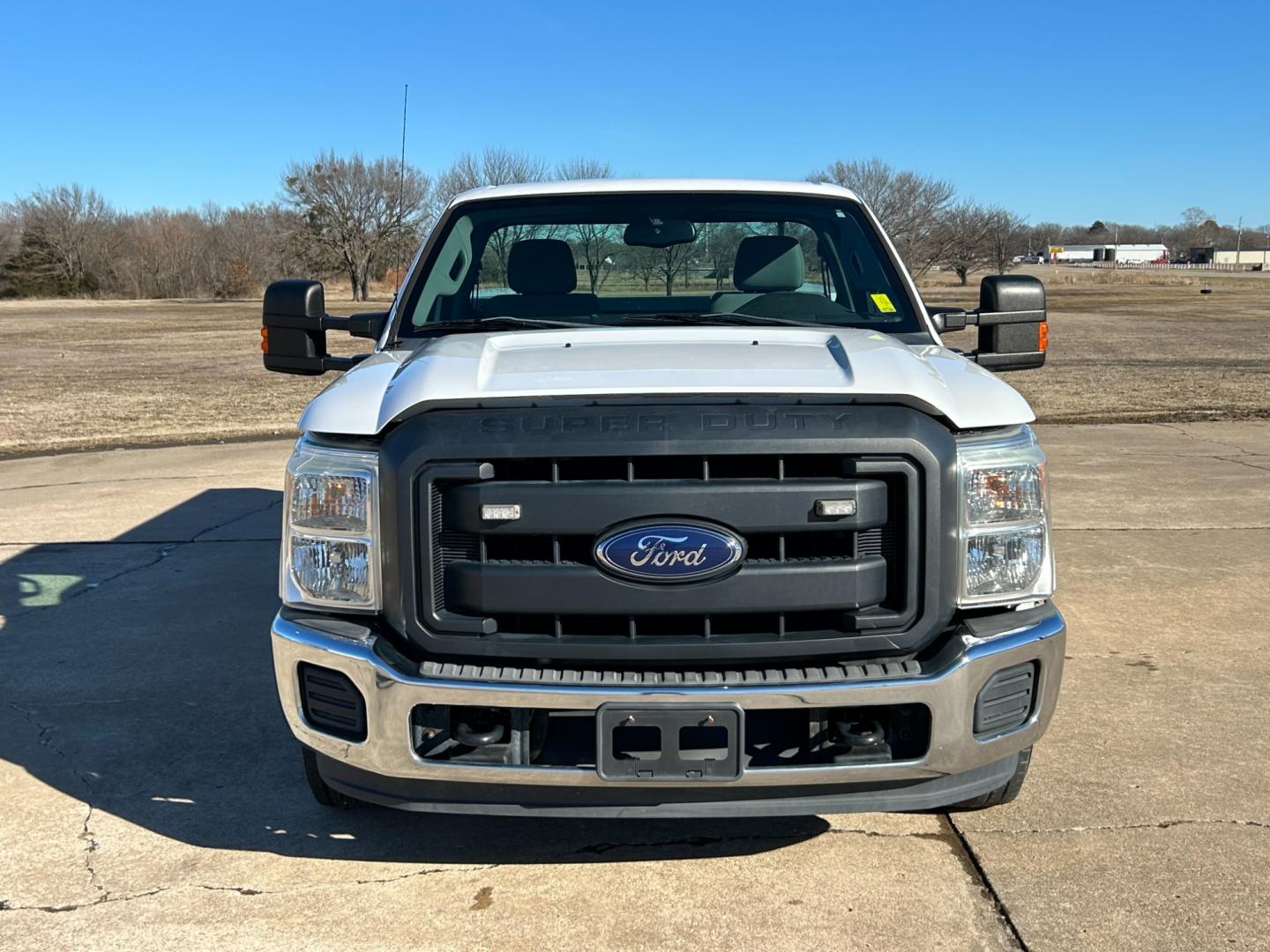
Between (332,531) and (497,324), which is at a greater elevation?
(497,324)

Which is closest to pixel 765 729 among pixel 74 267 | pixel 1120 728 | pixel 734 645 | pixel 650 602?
pixel 734 645

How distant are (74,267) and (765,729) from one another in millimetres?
89817

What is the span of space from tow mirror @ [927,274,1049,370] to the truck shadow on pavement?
180 centimetres

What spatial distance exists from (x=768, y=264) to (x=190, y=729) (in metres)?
2.71

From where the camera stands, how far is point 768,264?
452 centimetres

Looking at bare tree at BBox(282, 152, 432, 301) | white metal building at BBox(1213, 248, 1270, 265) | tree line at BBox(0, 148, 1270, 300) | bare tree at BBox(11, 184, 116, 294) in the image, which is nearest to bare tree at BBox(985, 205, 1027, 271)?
tree line at BBox(0, 148, 1270, 300)

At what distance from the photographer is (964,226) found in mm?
67125

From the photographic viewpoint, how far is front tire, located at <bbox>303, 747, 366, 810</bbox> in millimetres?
3443

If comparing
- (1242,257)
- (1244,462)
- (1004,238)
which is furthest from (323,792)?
(1242,257)

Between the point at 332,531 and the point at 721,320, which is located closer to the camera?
the point at 332,531

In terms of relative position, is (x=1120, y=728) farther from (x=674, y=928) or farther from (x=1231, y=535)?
(x=1231, y=535)

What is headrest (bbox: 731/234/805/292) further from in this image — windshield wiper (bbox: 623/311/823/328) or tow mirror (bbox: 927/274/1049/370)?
tow mirror (bbox: 927/274/1049/370)

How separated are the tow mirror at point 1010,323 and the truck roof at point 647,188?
731 millimetres

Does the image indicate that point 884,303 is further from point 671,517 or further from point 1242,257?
point 1242,257
